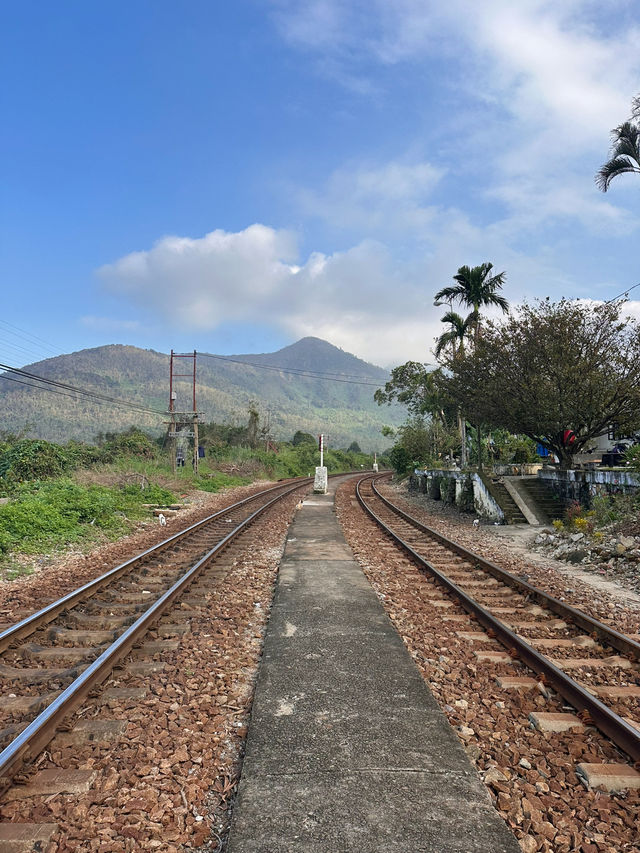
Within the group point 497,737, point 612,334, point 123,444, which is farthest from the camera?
point 123,444

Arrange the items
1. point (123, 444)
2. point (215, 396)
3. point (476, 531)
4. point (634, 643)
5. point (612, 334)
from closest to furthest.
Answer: point (634, 643), point (476, 531), point (612, 334), point (123, 444), point (215, 396)

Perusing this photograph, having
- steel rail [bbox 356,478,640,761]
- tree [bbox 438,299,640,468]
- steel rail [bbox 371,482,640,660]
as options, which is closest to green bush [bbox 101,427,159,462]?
tree [bbox 438,299,640,468]

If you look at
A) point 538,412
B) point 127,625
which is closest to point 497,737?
point 127,625

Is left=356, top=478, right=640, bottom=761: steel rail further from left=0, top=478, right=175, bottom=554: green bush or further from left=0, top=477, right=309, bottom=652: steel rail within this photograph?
left=0, top=478, right=175, bottom=554: green bush

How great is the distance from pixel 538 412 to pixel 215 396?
512ft

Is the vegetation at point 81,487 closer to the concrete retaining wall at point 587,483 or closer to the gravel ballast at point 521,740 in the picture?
the gravel ballast at point 521,740

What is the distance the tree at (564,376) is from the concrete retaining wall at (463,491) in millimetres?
2435

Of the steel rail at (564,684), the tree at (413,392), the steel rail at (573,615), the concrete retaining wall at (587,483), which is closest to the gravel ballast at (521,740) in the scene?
the steel rail at (564,684)

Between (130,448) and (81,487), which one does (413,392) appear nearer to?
(130,448)

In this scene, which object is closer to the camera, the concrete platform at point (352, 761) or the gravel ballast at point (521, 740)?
the concrete platform at point (352, 761)

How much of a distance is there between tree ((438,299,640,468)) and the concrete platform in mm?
11214

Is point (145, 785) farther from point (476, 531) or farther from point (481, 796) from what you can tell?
point (476, 531)

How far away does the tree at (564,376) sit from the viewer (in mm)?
14312

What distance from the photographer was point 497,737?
3.65 metres
